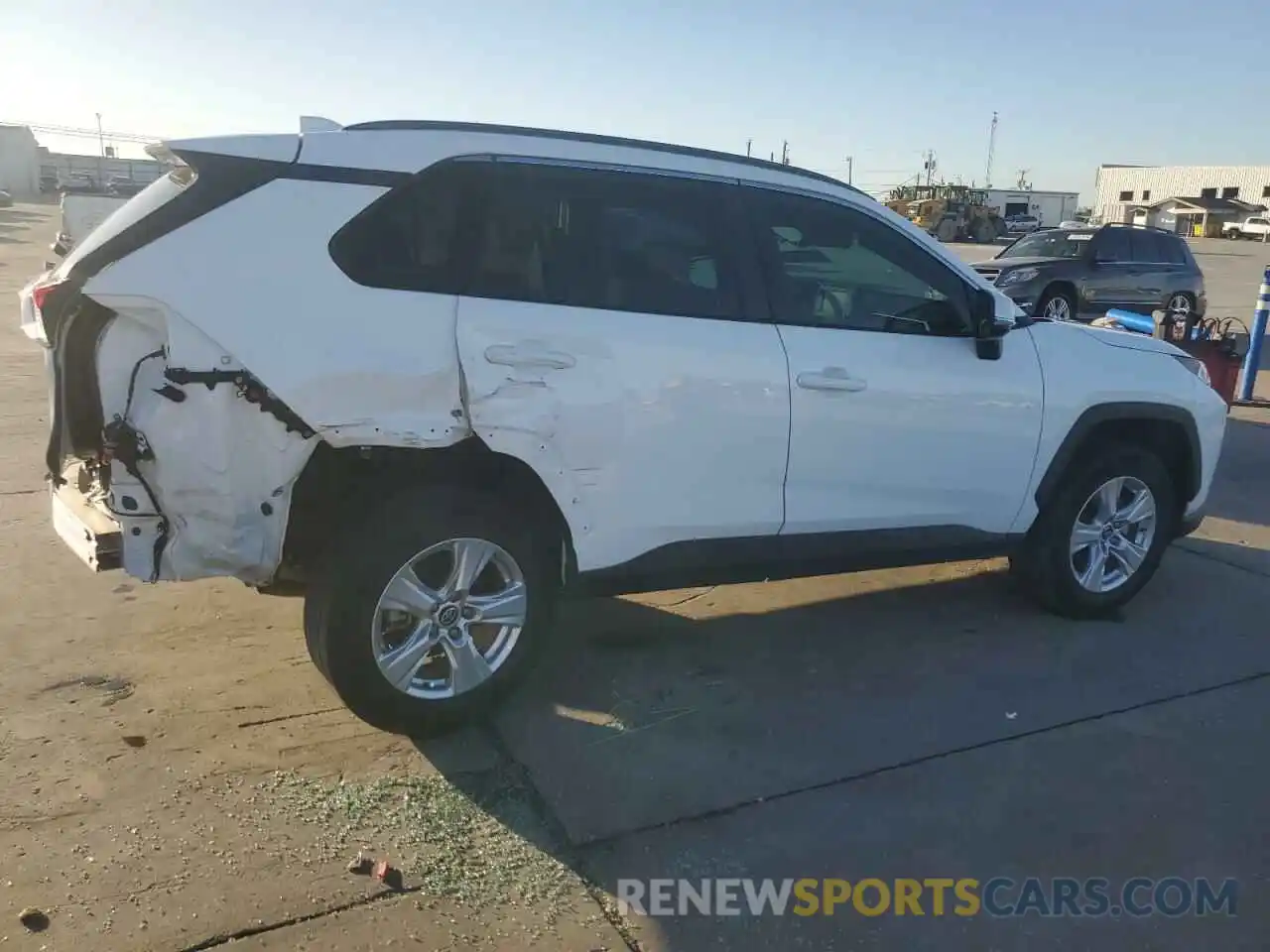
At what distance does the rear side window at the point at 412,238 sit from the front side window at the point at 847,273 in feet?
4.05

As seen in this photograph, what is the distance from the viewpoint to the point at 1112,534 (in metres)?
4.97

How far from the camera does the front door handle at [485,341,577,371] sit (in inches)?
135

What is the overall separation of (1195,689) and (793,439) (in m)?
2.09

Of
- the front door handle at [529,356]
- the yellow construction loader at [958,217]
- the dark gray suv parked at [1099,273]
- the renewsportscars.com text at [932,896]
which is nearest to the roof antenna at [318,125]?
the front door handle at [529,356]

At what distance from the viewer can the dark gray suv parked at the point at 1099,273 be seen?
15078mm

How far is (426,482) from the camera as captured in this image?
347cm

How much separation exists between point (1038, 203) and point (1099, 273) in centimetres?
6500

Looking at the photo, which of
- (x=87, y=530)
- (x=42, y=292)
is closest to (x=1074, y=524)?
(x=87, y=530)

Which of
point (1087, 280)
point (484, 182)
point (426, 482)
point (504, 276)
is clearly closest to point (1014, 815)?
point (426, 482)

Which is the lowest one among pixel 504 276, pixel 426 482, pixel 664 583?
pixel 664 583

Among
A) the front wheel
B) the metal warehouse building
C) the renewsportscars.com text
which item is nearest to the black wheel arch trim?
the renewsportscars.com text

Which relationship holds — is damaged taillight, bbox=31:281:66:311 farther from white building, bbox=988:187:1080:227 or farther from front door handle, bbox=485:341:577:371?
white building, bbox=988:187:1080:227

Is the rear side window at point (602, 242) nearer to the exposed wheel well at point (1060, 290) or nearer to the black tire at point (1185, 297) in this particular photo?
the exposed wheel well at point (1060, 290)

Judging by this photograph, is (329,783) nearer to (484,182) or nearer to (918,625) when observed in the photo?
(484,182)
